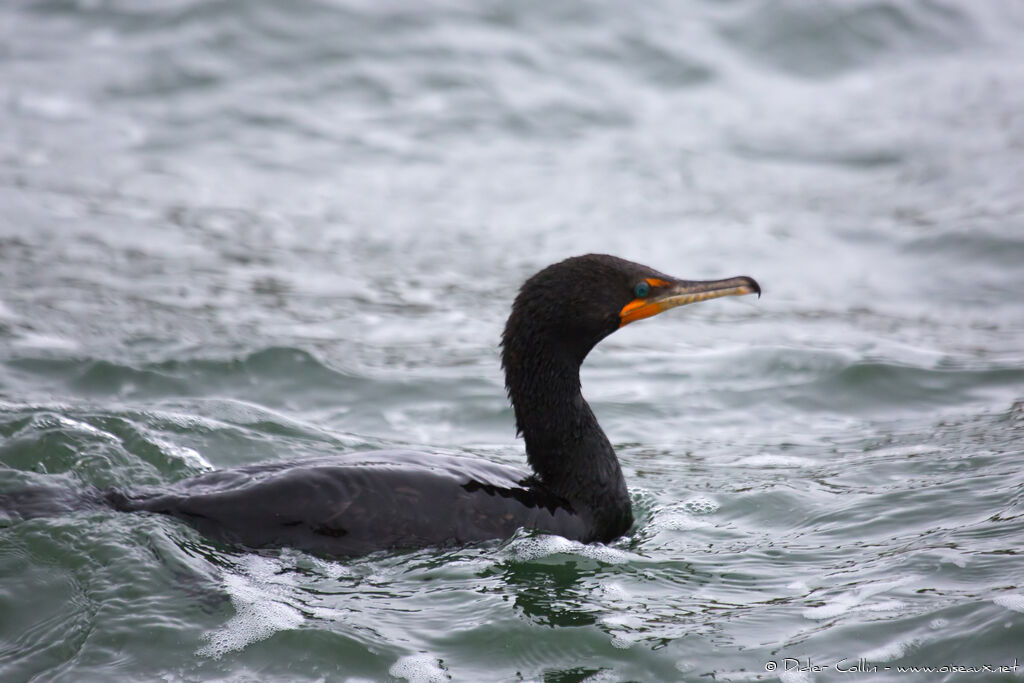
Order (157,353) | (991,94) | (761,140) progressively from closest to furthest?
(157,353), (761,140), (991,94)

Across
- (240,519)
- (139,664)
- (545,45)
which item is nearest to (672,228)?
(545,45)

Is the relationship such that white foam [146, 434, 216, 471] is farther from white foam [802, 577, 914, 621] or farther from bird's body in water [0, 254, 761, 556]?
white foam [802, 577, 914, 621]

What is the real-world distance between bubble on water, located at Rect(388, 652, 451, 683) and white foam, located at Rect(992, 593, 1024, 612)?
1966 millimetres

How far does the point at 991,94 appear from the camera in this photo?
12.5 metres

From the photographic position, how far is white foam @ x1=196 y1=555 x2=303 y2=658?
14.0ft

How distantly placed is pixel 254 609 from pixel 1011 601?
2685mm

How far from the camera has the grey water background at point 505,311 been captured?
14.5 ft

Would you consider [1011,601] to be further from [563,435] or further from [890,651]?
[563,435]

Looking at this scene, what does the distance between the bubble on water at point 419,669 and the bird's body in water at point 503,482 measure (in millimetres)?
622

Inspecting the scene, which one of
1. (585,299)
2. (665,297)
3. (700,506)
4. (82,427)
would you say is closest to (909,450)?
(700,506)

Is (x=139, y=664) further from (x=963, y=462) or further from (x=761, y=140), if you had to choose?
(x=761, y=140)

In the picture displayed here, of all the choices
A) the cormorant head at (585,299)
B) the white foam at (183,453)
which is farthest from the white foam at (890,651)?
the white foam at (183,453)

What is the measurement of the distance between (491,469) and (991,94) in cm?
921

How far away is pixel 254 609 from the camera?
440 cm
